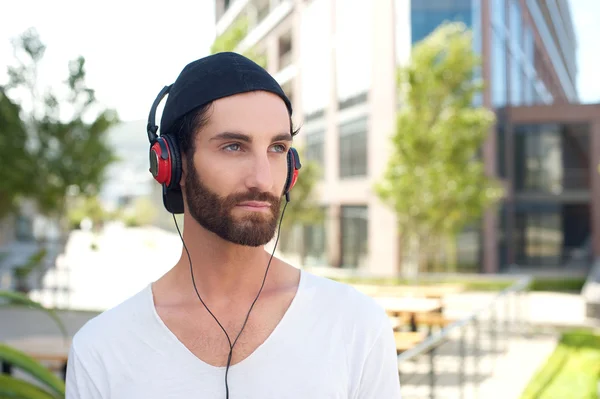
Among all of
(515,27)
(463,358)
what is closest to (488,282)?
(463,358)

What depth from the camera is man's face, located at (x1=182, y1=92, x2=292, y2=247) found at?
1.53 metres

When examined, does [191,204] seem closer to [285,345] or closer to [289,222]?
[285,345]

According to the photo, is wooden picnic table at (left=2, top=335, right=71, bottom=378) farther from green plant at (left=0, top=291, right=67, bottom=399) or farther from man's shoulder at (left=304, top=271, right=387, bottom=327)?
man's shoulder at (left=304, top=271, right=387, bottom=327)

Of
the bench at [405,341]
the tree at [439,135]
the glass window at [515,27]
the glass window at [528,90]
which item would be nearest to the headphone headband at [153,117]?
the bench at [405,341]

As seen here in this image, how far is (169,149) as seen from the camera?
165 cm

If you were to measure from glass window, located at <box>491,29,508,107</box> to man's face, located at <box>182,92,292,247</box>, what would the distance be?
26237 mm

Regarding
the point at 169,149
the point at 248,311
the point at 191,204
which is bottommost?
the point at 248,311

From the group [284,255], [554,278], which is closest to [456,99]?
[554,278]

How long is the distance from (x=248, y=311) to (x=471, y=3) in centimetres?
2441

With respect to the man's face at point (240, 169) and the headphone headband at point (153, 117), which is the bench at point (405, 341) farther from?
the man's face at point (240, 169)

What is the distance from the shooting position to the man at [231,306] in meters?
1.53

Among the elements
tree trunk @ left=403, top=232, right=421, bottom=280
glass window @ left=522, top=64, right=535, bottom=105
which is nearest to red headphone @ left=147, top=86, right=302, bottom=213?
tree trunk @ left=403, top=232, right=421, bottom=280

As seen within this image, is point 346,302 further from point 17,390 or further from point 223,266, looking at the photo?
point 17,390

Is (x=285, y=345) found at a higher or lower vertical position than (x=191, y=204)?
lower
